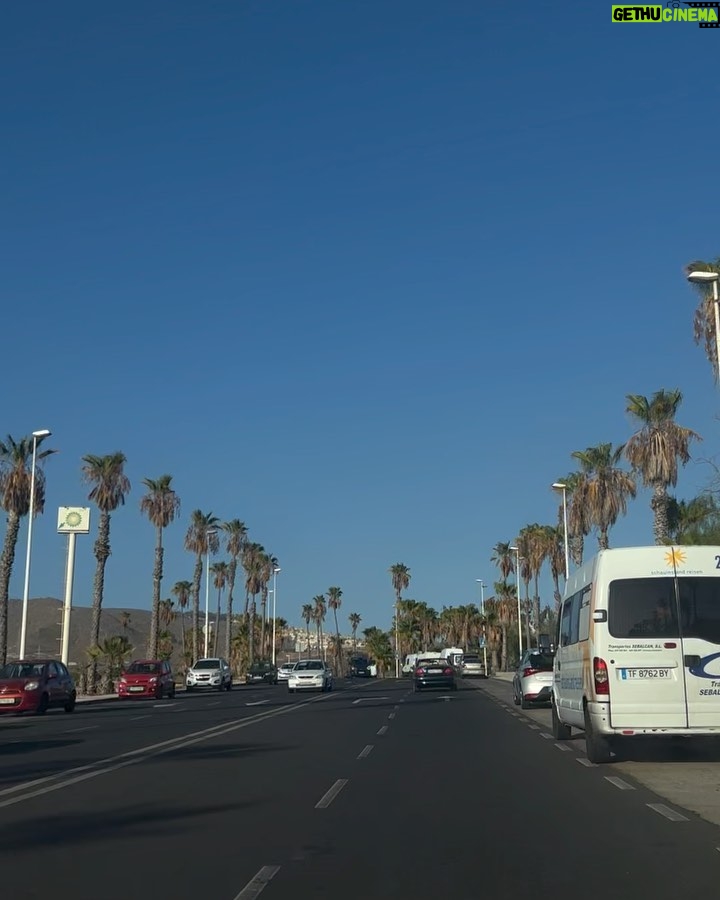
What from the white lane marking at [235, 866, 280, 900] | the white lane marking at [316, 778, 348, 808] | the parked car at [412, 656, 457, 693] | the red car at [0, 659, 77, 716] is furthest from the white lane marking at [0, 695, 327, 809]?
the parked car at [412, 656, 457, 693]

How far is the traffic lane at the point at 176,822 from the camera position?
799 cm

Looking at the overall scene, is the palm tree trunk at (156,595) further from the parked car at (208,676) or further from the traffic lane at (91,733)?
the traffic lane at (91,733)

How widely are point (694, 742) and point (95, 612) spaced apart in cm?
4364

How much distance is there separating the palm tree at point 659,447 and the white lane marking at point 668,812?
33.9 metres

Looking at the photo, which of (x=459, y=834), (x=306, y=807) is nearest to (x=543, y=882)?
(x=459, y=834)

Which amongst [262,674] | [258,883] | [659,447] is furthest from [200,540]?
[258,883]

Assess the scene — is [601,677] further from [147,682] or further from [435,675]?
[435,675]

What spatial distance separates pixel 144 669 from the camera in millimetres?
46938

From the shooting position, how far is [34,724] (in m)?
28.9

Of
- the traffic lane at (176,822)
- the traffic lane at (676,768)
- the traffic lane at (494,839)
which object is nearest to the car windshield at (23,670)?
the traffic lane at (176,822)

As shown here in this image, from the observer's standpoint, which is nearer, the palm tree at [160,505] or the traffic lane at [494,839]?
the traffic lane at [494,839]

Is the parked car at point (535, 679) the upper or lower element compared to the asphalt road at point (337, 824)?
upper

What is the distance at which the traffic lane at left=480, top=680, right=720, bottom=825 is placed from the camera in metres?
11.8

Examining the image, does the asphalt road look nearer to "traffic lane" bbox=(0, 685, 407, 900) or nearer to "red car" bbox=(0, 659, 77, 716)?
"traffic lane" bbox=(0, 685, 407, 900)
